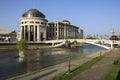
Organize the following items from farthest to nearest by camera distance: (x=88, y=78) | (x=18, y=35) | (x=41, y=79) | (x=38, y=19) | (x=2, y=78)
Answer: (x=18, y=35), (x=38, y=19), (x=2, y=78), (x=41, y=79), (x=88, y=78)

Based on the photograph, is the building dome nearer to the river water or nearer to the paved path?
the river water

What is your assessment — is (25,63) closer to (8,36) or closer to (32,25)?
(8,36)

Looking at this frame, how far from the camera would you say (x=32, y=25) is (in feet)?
543

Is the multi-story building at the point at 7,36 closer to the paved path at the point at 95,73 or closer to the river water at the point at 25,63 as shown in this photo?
the river water at the point at 25,63

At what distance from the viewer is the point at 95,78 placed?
24.8 m

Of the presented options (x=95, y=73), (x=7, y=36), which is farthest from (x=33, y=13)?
(x=95, y=73)

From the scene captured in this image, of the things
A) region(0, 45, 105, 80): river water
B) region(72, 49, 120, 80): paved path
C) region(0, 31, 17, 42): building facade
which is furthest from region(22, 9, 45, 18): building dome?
region(72, 49, 120, 80): paved path

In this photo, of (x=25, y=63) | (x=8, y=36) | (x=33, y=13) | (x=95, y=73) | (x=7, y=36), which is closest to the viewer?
(x=95, y=73)

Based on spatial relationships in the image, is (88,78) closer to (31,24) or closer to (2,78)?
(2,78)

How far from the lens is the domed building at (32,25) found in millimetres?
163625

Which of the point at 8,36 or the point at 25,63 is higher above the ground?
the point at 8,36

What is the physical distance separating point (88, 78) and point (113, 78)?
2.78 m

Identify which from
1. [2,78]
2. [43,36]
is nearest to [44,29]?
[43,36]

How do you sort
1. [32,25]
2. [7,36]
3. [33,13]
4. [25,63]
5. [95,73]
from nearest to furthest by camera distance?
1. [95,73]
2. [25,63]
3. [7,36]
4. [33,13]
5. [32,25]
